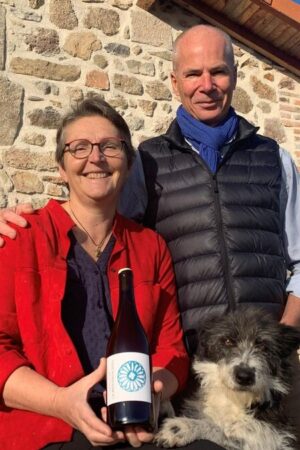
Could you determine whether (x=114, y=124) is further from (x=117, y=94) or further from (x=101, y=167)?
(x=117, y=94)

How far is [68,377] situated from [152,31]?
3.83 meters

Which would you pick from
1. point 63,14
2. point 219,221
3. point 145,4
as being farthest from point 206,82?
point 145,4

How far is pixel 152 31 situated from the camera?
5203 millimetres

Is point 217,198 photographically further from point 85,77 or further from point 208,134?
point 85,77

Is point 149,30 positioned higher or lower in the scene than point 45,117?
higher

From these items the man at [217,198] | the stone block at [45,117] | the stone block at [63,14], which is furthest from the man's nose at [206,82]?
the stone block at [63,14]

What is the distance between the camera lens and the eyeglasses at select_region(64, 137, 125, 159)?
2633 mm

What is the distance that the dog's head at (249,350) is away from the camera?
7.88ft

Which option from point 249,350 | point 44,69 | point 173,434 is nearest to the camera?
point 173,434

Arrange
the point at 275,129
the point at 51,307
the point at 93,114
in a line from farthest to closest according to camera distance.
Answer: the point at 275,129 → the point at 93,114 → the point at 51,307

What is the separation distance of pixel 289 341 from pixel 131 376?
3.45ft

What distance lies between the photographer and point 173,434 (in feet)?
6.95

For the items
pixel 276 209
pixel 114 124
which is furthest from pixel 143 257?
pixel 276 209

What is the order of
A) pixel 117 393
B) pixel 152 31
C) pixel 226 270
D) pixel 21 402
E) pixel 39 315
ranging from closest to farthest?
pixel 117 393
pixel 21 402
pixel 39 315
pixel 226 270
pixel 152 31
